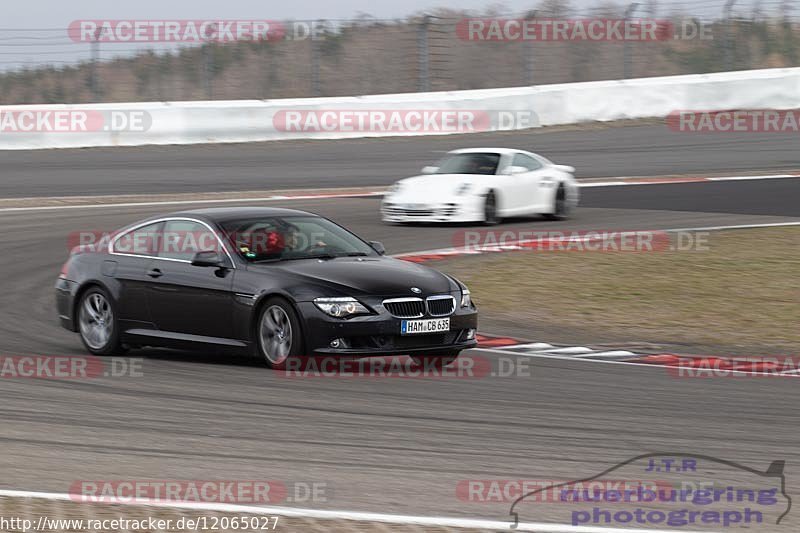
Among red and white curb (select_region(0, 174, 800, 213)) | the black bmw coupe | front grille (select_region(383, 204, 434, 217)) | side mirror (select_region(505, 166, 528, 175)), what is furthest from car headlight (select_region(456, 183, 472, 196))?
the black bmw coupe

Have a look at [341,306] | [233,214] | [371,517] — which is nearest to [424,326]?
[341,306]

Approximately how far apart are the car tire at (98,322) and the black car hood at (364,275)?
150 cm

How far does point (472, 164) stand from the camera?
70.6 ft

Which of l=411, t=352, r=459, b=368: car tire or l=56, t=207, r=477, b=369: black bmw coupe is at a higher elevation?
l=56, t=207, r=477, b=369: black bmw coupe

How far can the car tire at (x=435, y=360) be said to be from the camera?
11305 mm

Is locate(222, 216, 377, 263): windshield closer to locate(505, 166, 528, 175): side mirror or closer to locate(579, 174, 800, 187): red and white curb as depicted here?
locate(505, 166, 528, 175): side mirror

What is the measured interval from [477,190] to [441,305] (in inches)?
406

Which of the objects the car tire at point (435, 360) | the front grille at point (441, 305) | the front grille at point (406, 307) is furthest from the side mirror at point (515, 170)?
the front grille at point (406, 307)

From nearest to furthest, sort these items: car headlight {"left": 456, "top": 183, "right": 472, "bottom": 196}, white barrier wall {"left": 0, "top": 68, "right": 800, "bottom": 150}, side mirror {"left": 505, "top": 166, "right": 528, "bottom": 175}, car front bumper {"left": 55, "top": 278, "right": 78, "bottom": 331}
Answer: car front bumper {"left": 55, "top": 278, "right": 78, "bottom": 331}, car headlight {"left": 456, "top": 183, "right": 472, "bottom": 196}, side mirror {"left": 505, "top": 166, "right": 528, "bottom": 175}, white barrier wall {"left": 0, "top": 68, "right": 800, "bottom": 150}

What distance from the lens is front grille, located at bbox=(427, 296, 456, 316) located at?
10.8 meters

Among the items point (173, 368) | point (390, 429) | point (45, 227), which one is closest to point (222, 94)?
point (45, 227)

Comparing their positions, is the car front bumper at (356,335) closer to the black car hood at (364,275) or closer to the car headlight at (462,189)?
the black car hood at (364,275)

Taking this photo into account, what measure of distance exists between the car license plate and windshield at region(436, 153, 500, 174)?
1068 centimetres

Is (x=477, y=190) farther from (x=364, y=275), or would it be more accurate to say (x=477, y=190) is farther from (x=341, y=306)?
(x=341, y=306)
